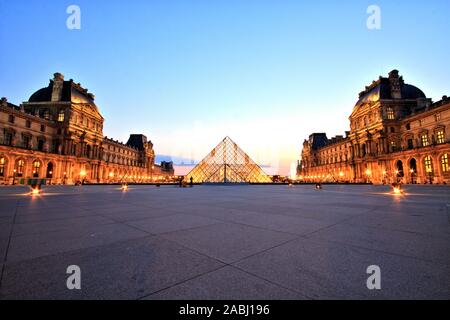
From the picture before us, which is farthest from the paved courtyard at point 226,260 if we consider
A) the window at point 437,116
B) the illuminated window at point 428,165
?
the window at point 437,116

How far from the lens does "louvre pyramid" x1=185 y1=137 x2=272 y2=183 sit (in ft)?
110

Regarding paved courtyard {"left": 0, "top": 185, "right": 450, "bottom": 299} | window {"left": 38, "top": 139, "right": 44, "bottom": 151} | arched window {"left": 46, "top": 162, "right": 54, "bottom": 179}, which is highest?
window {"left": 38, "top": 139, "right": 44, "bottom": 151}

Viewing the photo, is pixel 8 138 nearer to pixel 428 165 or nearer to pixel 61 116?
pixel 61 116

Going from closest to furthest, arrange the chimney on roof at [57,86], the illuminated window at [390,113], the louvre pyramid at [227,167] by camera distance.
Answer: the louvre pyramid at [227,167] < the illuminated window at [390,113] < the chimney on roof at [57,86]

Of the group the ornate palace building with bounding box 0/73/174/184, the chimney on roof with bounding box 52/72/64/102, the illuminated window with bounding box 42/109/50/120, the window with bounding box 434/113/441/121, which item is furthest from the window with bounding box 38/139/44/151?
the window with bounding box 434/113/441/121

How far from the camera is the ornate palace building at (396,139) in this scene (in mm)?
30266

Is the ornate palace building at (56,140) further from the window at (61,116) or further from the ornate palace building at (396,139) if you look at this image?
the ornate palace building at (396,139)

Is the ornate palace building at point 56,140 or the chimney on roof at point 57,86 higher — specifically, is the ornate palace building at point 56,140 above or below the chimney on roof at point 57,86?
below

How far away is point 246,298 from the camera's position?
143 centimetres

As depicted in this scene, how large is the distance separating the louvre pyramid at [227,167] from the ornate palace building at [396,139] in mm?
23756

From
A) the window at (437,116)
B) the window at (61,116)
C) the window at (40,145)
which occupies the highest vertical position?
the window at (61,116)

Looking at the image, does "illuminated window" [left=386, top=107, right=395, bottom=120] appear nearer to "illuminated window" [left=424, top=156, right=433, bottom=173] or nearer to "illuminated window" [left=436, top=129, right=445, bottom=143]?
"illuminated window" [left=436, top=129, right=445, bottom=143]

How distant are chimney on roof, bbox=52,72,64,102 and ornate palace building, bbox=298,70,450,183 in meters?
63.2

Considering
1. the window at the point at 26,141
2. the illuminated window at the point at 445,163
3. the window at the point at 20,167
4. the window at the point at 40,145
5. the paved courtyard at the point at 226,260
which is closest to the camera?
the paved courtyard at the point at 226,260
